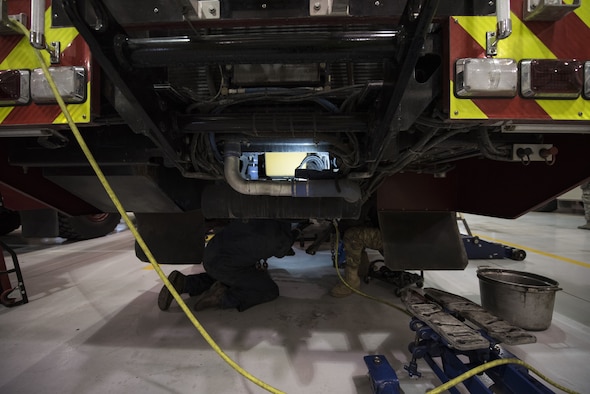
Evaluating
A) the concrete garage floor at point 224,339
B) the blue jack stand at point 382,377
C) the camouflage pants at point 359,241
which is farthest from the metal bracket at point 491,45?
the camouflage pants at point 359,241

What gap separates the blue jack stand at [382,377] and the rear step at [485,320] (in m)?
0.50

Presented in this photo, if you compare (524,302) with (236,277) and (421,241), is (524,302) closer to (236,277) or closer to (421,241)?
(421,241)

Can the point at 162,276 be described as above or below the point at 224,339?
above

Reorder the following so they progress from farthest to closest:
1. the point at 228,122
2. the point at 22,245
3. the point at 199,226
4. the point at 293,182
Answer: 1. the point at 22,245
2. the point at 199,226
3. the point at 293,182
4. the point at 228,122

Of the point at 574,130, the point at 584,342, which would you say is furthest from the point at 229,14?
the point at 584,342

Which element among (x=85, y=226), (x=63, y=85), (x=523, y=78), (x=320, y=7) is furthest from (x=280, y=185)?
(x=85, y=226)

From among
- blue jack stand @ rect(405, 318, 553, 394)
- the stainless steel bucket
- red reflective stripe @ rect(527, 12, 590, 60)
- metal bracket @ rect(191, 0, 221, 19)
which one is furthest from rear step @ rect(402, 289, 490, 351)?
metal bracket @ rect(191, 0, 221, 19)

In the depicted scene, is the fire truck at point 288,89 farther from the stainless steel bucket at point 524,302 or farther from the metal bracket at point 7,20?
the stainless steel bucket at point 524,302

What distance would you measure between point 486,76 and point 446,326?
1.11 meters

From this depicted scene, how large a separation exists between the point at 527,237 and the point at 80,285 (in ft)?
23.3

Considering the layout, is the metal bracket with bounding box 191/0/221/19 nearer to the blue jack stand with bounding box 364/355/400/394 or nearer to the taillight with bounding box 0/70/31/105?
the taillight with bounding box 0/70/31/105

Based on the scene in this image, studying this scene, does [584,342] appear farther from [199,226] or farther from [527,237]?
[527,237]

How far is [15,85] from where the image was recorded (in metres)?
0.99

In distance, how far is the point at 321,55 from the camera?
90cm
